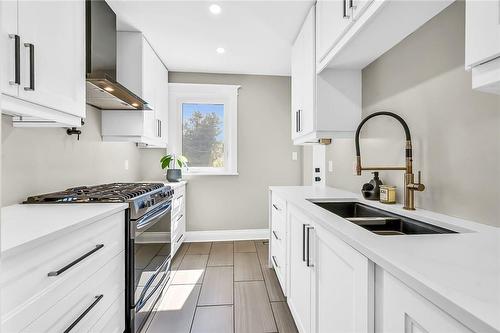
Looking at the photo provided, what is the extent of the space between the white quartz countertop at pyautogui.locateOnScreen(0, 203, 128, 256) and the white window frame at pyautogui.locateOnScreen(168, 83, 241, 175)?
2.31m

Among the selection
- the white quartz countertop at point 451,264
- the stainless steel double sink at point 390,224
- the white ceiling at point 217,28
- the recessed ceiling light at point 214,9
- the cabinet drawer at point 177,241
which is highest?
the white ceiling at point 217,28

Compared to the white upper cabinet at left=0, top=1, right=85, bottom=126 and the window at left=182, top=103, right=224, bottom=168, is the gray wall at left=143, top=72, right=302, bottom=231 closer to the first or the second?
the window at left=182, top=103, right=224, bottom=168

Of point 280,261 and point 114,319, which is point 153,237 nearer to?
point 114,319

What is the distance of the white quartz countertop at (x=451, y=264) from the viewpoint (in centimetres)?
46

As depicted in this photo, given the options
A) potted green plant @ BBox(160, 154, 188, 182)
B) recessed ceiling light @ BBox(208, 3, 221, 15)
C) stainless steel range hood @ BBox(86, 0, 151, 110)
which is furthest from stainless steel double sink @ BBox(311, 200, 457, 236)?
potted green plant @ BBox(160, 154, 188, 182)

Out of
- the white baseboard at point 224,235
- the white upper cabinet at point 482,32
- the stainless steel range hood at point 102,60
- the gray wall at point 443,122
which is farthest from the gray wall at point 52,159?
the gray wall at point 443,122

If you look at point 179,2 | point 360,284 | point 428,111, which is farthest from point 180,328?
point 179,2

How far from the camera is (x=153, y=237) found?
1.96m

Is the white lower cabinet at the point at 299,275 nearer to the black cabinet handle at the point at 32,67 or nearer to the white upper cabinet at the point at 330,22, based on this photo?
the white upper cabinet at the point at 330,22

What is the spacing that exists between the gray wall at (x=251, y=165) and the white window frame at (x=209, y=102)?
0.09 m

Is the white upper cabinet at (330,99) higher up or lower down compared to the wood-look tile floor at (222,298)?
higher up

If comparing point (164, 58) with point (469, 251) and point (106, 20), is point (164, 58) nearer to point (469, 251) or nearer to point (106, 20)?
point (106, 20)

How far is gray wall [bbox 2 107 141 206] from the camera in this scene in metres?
1.49

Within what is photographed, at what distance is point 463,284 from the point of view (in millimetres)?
530
